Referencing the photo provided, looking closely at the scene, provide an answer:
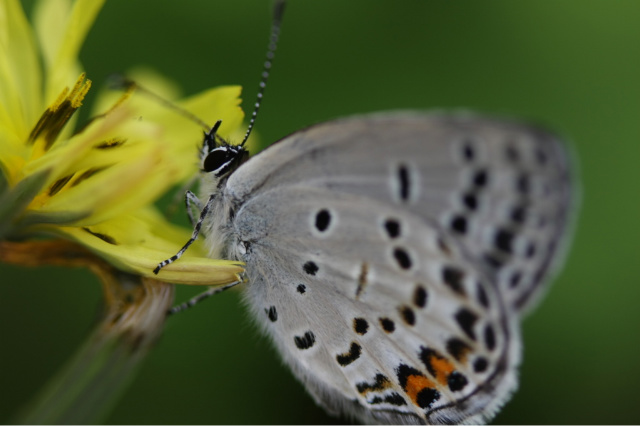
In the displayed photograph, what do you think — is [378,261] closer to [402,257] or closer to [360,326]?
[402,257]

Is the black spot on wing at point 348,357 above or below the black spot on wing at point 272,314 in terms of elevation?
→ below

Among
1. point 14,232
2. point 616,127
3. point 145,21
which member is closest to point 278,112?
point 145,21

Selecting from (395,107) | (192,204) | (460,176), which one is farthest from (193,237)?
(395,107)

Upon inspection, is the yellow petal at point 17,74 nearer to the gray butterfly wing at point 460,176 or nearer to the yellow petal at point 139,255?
the yellow petal at point 139,255

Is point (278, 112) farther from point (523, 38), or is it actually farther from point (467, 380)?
point (467, 380)

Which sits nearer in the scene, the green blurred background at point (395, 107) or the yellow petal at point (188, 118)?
the yellow petal at point (188, 118)

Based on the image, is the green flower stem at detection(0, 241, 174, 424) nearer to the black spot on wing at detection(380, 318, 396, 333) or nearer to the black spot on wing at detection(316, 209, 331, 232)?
the black spot on wing at detection(316, 209, 331, 232)

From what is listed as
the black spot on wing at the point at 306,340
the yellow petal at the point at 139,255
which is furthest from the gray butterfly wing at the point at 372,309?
the yellow petal at the point at 139,255
